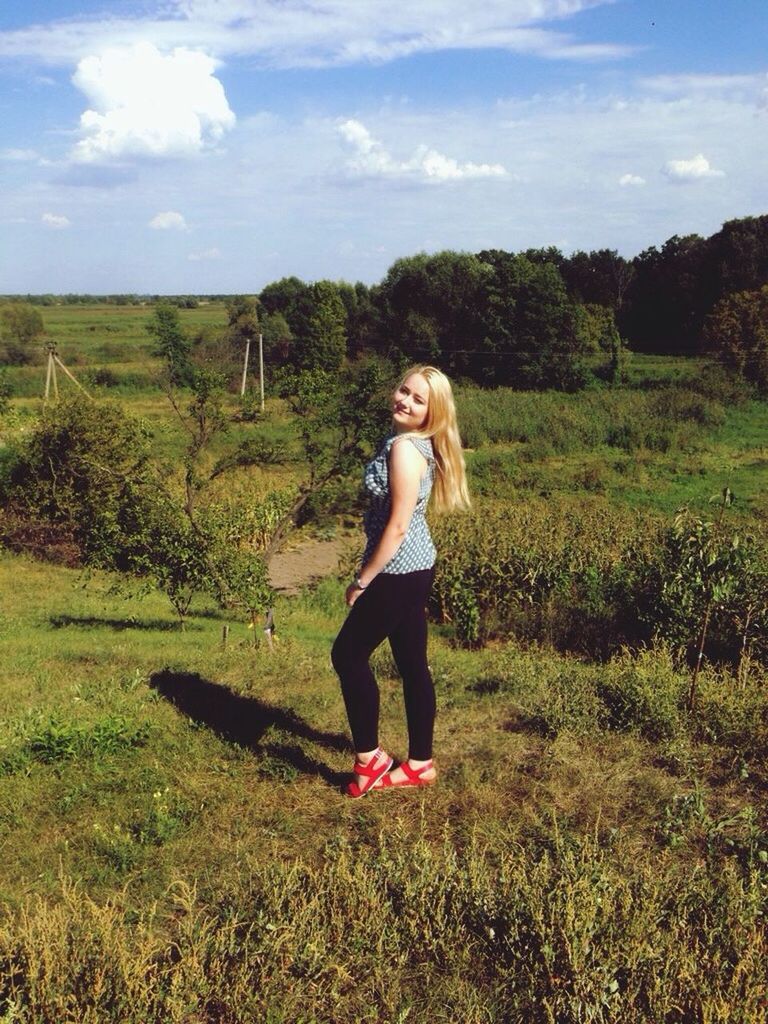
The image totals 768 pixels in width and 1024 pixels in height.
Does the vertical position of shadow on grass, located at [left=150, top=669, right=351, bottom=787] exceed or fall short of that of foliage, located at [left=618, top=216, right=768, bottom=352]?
it falls short

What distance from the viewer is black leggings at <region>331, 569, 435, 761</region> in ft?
11.8

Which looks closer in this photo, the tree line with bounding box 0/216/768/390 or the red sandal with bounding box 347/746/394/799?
the red sandal with bounding box 347/746/394/799

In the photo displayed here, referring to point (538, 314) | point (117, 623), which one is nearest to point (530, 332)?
point (538, 314)

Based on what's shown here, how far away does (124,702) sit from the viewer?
493cm

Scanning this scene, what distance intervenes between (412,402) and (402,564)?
713 mm

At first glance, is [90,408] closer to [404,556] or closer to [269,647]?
[269,647]

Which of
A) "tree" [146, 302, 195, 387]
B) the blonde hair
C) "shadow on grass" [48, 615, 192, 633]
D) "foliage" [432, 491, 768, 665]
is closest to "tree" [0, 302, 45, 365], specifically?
"foliage" [432, 491, 768, 665]

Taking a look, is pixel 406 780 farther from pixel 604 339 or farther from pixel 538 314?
pixel 604 339

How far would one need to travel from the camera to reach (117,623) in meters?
11.1

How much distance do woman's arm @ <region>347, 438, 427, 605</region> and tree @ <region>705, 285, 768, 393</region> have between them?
41977 mm

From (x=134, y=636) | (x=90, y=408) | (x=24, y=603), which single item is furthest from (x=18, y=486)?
(x=134, y=636)

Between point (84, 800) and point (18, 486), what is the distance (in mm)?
18080

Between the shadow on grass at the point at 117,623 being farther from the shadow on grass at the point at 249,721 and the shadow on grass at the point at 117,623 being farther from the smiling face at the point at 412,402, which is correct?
the smiling face at the point at 412,402

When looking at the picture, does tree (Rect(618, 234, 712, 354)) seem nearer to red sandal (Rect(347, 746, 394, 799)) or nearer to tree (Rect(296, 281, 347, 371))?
tree (Rect(296, 281, 347, 371))
